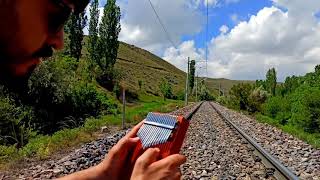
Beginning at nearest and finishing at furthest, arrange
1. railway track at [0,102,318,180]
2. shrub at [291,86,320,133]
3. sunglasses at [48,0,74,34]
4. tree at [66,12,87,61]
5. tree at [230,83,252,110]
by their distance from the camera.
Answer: sunglasses at [48,0,74,34] < railway track at [0,102,318,180] < shrub at [291,86,320,133] < tree at [66,12,87,61] < tree at [230,83,252,110]

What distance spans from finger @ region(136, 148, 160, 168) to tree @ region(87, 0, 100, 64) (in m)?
Result: 63.2

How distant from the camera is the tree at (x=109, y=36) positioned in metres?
64.3

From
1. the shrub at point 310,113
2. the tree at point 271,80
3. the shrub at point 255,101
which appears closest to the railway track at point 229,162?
the shrub at point 310,113

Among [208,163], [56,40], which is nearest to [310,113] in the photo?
[208,163]

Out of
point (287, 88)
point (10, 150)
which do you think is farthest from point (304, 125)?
point (287, 88)

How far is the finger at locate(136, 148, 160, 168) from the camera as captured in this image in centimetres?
133

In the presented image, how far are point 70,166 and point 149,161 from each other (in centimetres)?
748

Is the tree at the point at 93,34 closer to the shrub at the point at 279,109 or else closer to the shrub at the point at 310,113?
the shrub at the point at 279,109

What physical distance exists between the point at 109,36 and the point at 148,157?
6480 cm

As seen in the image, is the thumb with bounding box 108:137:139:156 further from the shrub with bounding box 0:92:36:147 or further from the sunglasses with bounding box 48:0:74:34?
the shrub with bounding box 0:92:36:147

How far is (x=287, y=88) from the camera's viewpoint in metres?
97.2

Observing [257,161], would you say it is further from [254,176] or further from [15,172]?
[15,172]

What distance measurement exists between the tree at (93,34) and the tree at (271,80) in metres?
58.8

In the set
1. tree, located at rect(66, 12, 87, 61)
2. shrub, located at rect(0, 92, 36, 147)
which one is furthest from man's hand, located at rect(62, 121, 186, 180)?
tree, located at rect(66, 12, 87, 61)
